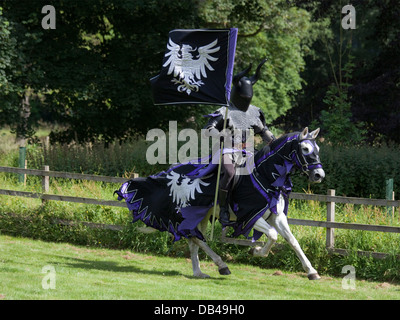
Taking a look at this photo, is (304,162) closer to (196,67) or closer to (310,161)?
(310,161)

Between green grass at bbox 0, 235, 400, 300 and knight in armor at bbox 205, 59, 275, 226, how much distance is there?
1109 mm

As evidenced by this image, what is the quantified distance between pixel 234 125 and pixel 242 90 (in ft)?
1.71

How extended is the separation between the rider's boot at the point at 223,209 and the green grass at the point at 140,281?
86cm

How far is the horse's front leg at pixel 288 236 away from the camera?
8.95 meters

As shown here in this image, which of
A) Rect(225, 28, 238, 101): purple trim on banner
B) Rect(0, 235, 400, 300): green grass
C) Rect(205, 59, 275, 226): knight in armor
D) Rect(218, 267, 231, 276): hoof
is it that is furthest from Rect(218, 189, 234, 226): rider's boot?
Rect(225, 28, 238, 101): purple trim on banner

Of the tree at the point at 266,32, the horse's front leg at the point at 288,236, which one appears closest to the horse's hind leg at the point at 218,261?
the horse's front leg at the point at 288,236

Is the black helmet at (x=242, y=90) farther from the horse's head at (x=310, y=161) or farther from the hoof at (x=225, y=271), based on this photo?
the hoof at (x=225, y=271)

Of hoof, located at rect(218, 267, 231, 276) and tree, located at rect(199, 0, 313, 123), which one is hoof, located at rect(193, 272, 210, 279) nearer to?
hoof, located at rect(218, 267, 231, 276)

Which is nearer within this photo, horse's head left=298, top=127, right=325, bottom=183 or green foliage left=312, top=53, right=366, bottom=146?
horse's head left=298, top=127, right=325, bottom=183

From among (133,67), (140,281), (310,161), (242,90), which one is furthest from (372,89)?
(140,281)

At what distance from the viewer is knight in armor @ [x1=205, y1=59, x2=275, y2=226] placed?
360 inches

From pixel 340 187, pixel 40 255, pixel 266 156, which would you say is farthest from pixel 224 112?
pixel 340 187

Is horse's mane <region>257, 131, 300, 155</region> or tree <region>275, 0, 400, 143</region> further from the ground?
tree <region>275, 0, 400, 143</region>

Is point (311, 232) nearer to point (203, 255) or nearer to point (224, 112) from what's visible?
point (203, 255)
